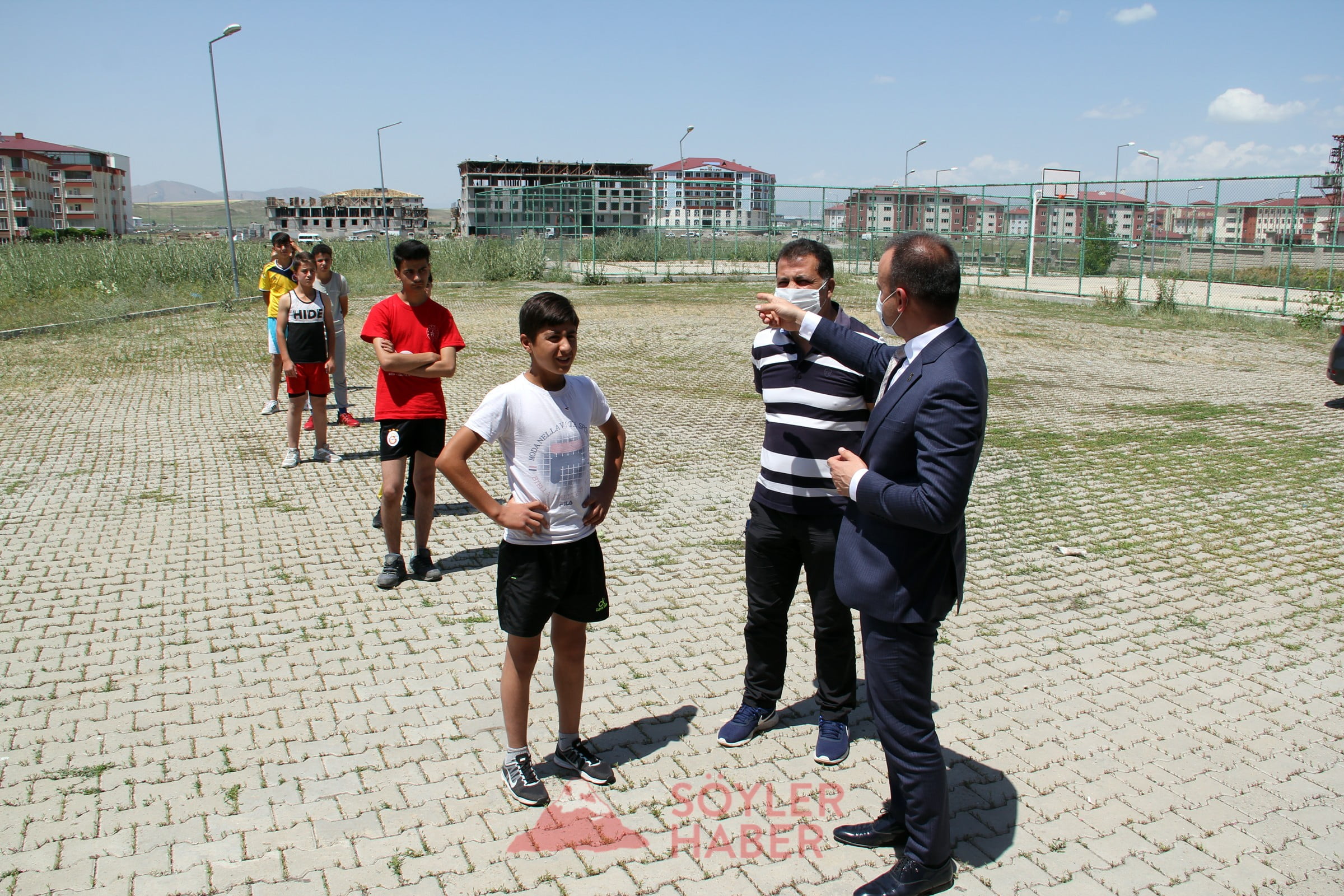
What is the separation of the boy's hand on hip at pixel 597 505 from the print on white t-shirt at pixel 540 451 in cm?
3

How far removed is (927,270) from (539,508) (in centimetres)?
149

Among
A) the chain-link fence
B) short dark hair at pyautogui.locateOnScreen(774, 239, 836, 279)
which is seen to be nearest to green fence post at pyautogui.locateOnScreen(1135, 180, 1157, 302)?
the chain-link fence

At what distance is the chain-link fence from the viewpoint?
1094 inches

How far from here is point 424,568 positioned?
19.4 feet

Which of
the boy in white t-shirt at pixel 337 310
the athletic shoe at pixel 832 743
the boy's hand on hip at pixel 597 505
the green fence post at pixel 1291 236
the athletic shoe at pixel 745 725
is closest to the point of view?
the boy's hand on hip at pixel 597 505

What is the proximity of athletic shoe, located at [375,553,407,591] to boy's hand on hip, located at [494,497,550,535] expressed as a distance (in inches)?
104

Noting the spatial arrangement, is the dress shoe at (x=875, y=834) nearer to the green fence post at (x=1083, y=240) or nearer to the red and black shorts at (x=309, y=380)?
the red and black shorts at (x=309, y=380)

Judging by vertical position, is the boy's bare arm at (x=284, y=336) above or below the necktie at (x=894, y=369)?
below

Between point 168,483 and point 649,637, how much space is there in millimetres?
5119

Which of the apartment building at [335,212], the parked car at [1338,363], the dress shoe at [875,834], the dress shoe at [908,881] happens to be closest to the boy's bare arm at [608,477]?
the dress shoe at [875,834]

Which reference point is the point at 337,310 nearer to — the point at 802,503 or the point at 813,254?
the point at 813,254

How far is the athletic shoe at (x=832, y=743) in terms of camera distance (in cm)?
380

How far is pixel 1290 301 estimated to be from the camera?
23.8m

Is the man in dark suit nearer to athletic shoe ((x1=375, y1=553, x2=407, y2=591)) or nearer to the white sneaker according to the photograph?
athletic shoe ((x1=375, y1=553, x2=407, y2=591))
